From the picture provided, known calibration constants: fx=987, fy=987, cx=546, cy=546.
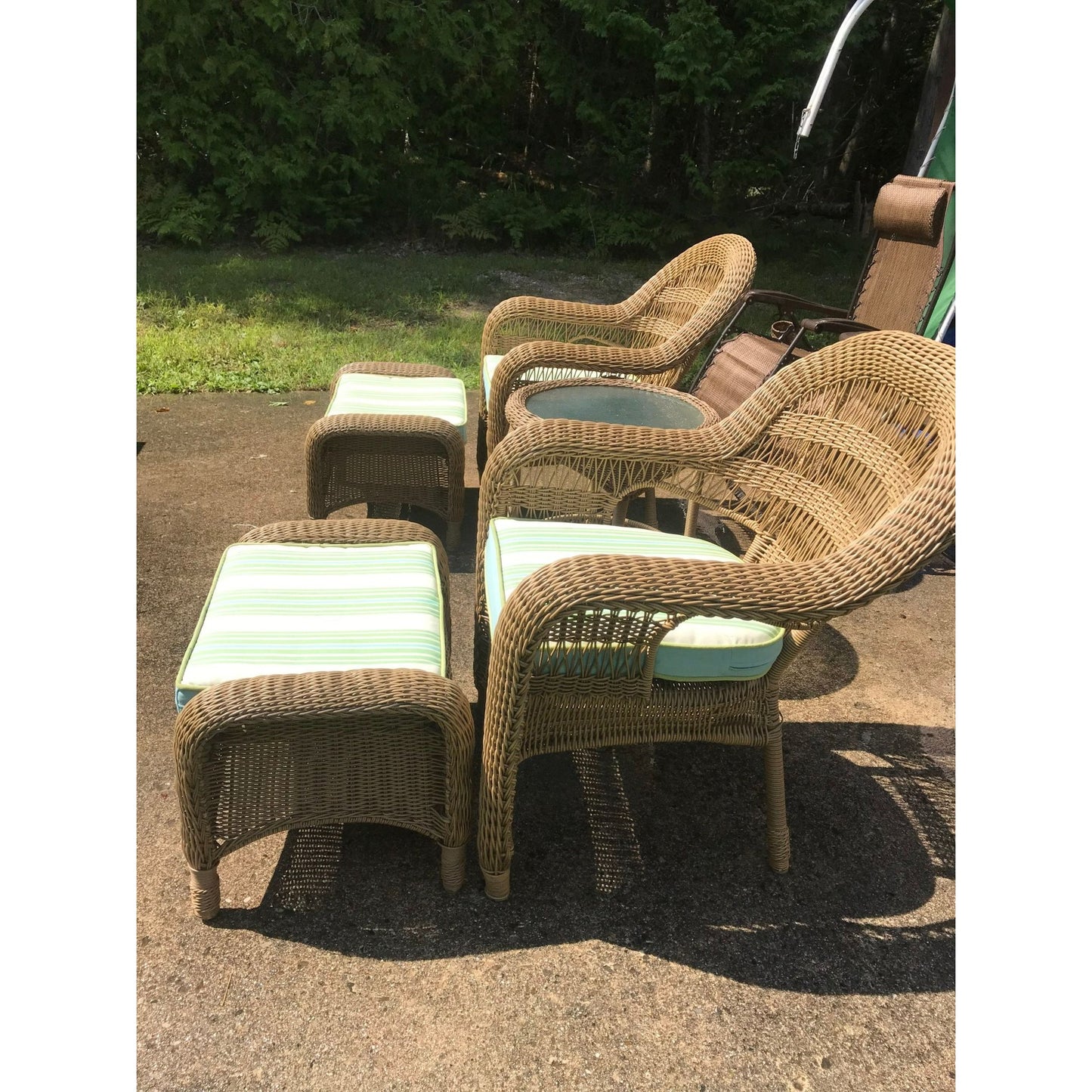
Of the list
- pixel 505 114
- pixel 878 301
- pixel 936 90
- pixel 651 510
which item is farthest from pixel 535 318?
pixel 505 114

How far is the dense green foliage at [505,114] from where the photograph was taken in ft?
28.1

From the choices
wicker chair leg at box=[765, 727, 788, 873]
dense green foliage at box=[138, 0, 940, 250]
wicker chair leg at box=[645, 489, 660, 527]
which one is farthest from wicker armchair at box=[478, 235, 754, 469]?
dense green foliage at box=[138, 0, 940, 250]

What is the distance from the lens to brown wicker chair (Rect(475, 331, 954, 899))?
1720mm

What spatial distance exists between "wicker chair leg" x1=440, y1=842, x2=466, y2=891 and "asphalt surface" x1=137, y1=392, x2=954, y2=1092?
3 cm

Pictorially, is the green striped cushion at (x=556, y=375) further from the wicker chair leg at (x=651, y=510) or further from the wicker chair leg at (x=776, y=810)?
the wicker chair leg at (x=776, y=810)

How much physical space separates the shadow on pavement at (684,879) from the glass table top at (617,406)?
3.84ft

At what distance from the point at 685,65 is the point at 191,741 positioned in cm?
864

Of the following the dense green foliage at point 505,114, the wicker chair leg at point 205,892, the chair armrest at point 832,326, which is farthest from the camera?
the dense green foliage at point 505,114

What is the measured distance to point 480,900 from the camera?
6.39 feet

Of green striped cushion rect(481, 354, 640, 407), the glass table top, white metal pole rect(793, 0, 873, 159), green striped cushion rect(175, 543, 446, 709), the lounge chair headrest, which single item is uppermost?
white metal pole rect(793, 0, 873, 159)

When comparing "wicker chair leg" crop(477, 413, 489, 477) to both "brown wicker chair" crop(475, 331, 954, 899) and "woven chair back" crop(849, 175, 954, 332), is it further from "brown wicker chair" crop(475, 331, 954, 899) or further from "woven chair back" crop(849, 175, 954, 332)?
"woven chair back" crop(849, 175, 954, 332)

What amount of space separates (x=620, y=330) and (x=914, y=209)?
5.41 feet

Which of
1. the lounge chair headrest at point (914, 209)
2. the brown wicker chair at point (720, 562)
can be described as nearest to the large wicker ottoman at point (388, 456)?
the brown wicker chair at point (720, 562)

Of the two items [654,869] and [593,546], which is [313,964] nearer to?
[654,869]
